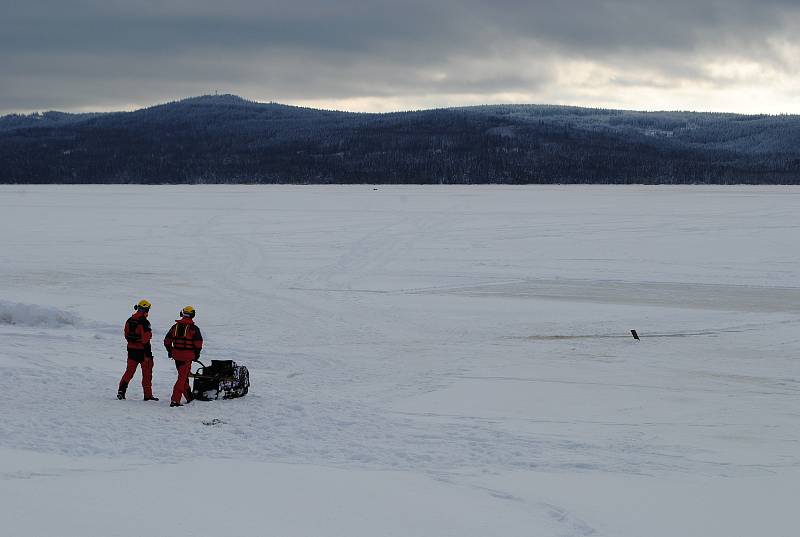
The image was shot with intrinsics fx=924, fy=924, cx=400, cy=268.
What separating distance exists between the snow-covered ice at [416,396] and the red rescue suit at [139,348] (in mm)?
224

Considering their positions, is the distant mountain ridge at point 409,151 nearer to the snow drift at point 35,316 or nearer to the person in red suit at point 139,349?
the snow drift at point 35,316

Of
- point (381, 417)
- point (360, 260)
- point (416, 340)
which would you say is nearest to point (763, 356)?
point (416, 340)

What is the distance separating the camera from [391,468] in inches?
289

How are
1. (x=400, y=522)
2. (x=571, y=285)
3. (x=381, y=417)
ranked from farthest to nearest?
(x=571, y=285) < (x=381, y=417) < (x=400, y=522)

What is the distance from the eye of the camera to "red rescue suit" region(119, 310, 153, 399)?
31.0 ft

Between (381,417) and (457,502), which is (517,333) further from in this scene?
(457,502)

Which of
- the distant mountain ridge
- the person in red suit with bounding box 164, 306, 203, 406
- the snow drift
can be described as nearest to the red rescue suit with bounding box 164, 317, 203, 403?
the person in red suit with bounding box 164, 306, 203, 406

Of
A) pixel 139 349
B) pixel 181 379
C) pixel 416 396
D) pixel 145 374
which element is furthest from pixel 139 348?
pixel 416 396

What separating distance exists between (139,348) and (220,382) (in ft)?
2.94

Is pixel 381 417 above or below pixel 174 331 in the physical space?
below

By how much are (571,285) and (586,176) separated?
115956mm

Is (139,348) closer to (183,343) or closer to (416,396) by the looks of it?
(183,343)

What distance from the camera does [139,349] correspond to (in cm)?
951

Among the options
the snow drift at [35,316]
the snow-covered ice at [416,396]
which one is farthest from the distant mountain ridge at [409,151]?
the snow drift at [35,316]
